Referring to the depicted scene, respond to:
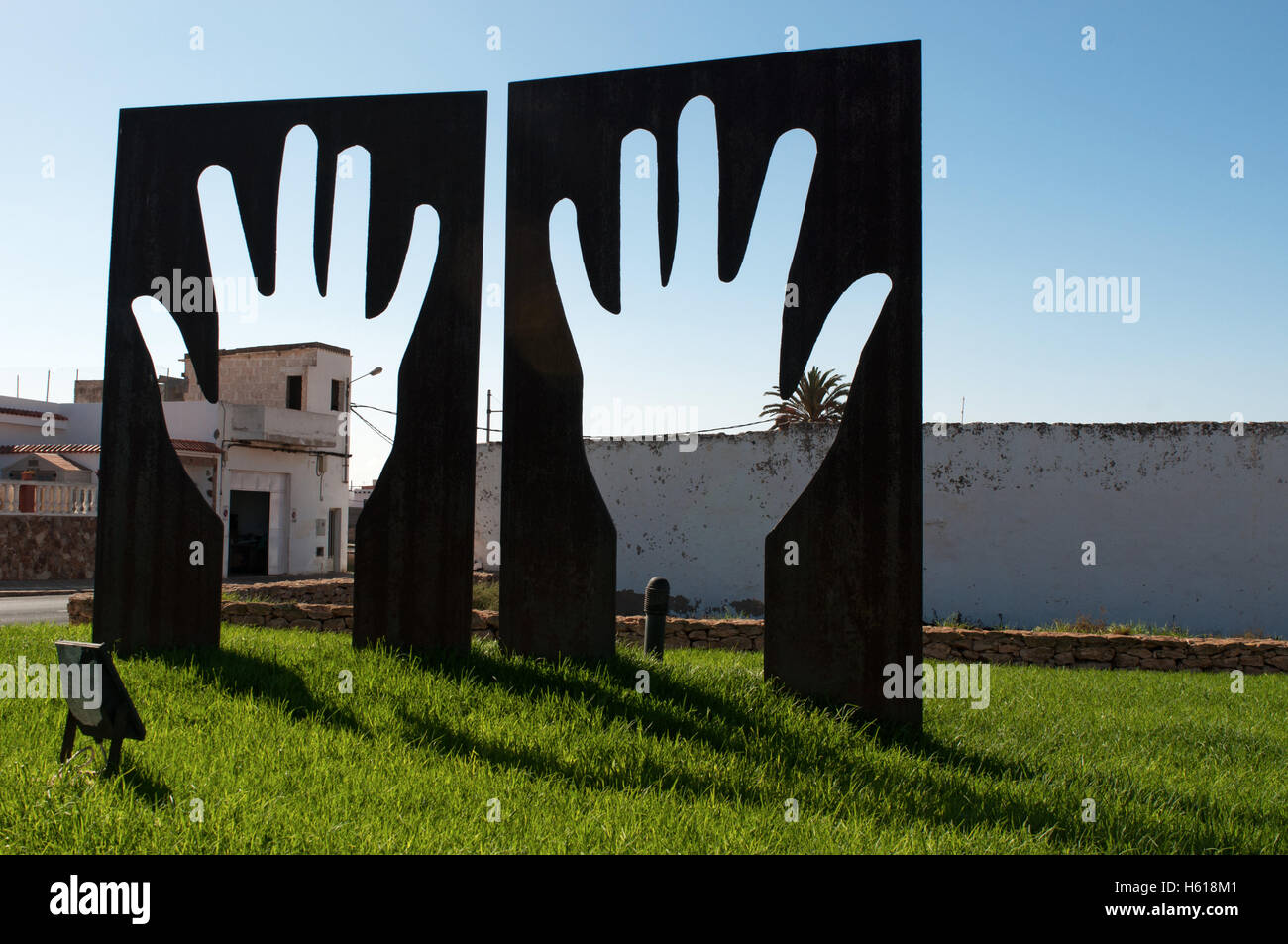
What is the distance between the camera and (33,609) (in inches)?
583

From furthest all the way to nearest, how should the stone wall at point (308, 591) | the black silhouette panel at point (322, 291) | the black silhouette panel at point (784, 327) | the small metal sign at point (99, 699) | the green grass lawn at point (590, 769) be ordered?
the stone wall at point (308, 591), the black silhouette panel at point (322, 291), the black silhouette panel at point (784, 327), the small metal sign at point (99, 699), the green grass lawn at point (590, 769)

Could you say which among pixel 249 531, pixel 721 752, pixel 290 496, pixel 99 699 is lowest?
pixel 721 752

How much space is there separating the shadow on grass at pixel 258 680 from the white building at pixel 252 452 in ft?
61.4

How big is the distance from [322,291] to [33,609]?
11.0 meters

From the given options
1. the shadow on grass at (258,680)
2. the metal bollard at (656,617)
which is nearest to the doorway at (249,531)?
the shadow on grass at (258,680)

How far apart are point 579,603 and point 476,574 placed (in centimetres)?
1107

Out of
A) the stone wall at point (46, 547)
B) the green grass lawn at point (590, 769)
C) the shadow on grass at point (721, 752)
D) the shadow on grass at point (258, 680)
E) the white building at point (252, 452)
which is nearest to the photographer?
the green grass lawn at point (590, 769)

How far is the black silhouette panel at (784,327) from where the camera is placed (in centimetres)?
575

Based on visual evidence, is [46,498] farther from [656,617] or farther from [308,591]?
[656,617]

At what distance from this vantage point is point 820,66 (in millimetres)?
6113

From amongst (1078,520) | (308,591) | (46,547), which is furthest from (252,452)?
(1078,520)

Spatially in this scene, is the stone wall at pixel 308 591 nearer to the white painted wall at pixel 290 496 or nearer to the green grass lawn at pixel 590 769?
the green grass lawn at pixel 590 769
